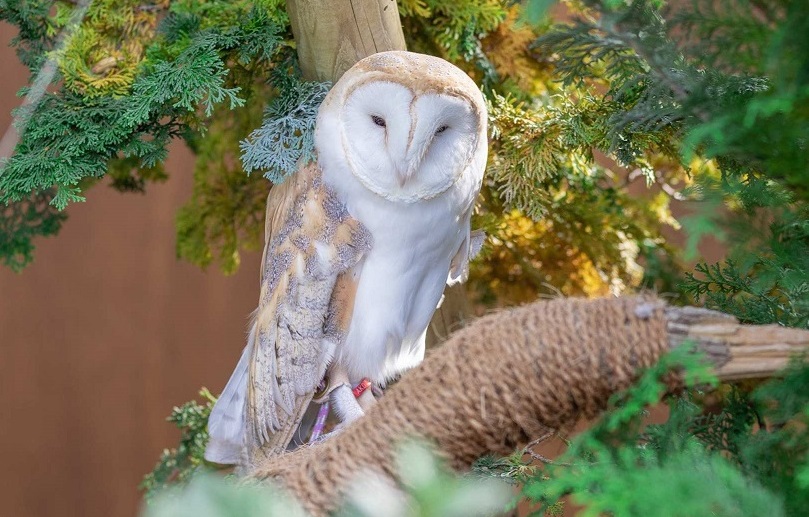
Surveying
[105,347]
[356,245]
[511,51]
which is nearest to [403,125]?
[356,245]

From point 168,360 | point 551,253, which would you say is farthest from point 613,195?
point 168,360

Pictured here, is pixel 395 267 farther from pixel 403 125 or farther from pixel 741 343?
pixel 741 343

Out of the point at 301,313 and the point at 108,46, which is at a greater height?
the point at 108,46

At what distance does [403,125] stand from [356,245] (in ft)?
0.68

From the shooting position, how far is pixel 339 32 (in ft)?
4.46

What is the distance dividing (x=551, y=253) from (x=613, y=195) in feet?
0.60

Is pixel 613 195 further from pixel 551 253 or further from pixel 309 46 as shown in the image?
pixel 309 46

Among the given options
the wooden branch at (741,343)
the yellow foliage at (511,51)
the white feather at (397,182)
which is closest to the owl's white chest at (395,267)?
the white feather at (397,182)

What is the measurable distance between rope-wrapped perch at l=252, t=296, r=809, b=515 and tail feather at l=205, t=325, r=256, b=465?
484mm

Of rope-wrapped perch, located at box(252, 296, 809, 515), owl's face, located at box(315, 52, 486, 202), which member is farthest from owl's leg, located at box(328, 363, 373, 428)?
rope-wrapped perch, located at box(252, 296, 809, 515)

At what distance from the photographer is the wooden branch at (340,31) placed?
1.34 m

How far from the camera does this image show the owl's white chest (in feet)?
Answer: 4.20

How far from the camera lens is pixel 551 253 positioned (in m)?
1.90

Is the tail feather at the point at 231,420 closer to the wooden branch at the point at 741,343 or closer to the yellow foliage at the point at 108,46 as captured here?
the yellow foliage at the point at 108,46
